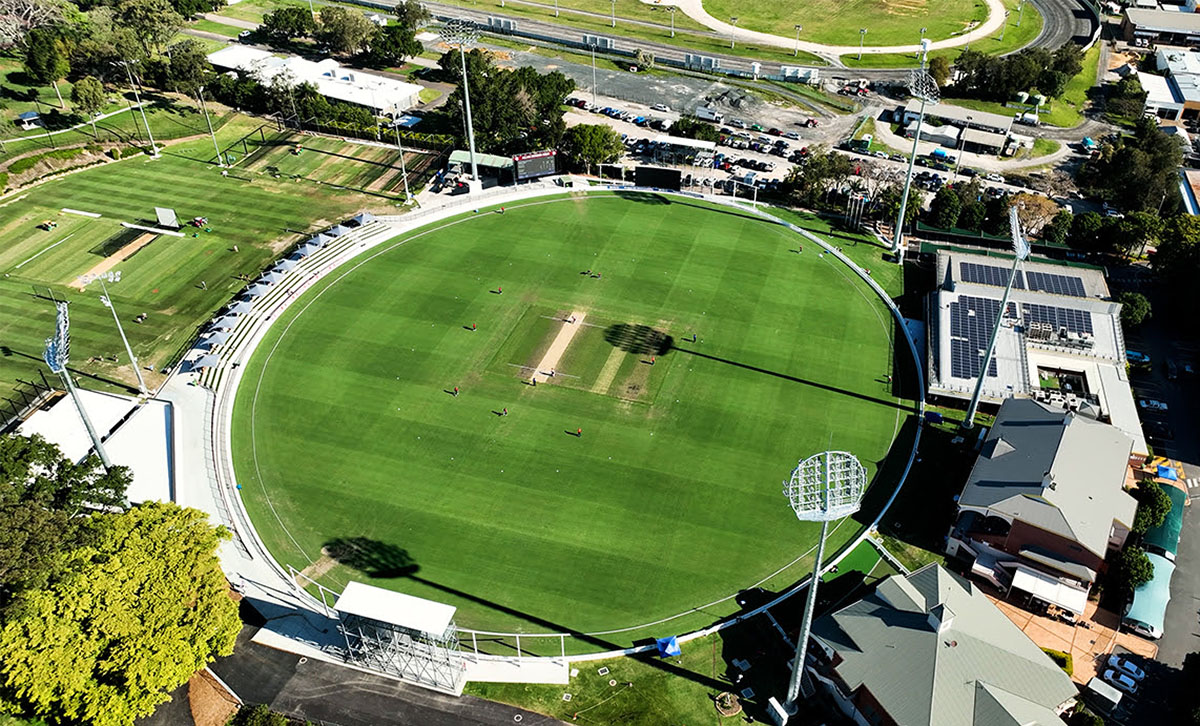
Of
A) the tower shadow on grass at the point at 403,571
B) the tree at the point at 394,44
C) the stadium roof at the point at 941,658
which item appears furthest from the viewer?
the tree at the point at 394,44

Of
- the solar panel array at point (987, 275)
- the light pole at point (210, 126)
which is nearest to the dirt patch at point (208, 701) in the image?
the solar panel array at point (987, 275)

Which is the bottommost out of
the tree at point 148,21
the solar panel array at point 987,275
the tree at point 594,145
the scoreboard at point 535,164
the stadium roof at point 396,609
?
the stadium roof at point 396,609

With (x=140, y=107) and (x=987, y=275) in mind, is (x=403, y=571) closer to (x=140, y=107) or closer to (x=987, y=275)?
(x=987, y=275)

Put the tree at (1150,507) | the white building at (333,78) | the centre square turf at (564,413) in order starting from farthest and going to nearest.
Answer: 1. the white building at (333,78)
2. the centre square turf at (564,413)
3. the tree at (1150,507)

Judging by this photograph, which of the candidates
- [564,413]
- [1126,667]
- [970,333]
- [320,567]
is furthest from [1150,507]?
[320,567]

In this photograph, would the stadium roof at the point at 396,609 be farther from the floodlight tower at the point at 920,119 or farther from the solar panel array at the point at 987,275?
the floodlight tower at the point at 920,119

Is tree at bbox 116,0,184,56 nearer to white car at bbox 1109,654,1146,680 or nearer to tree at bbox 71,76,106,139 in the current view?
tree at bbox 71,76,106,139

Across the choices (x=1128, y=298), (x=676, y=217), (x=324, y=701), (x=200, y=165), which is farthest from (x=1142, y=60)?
(x=324, y=701)
